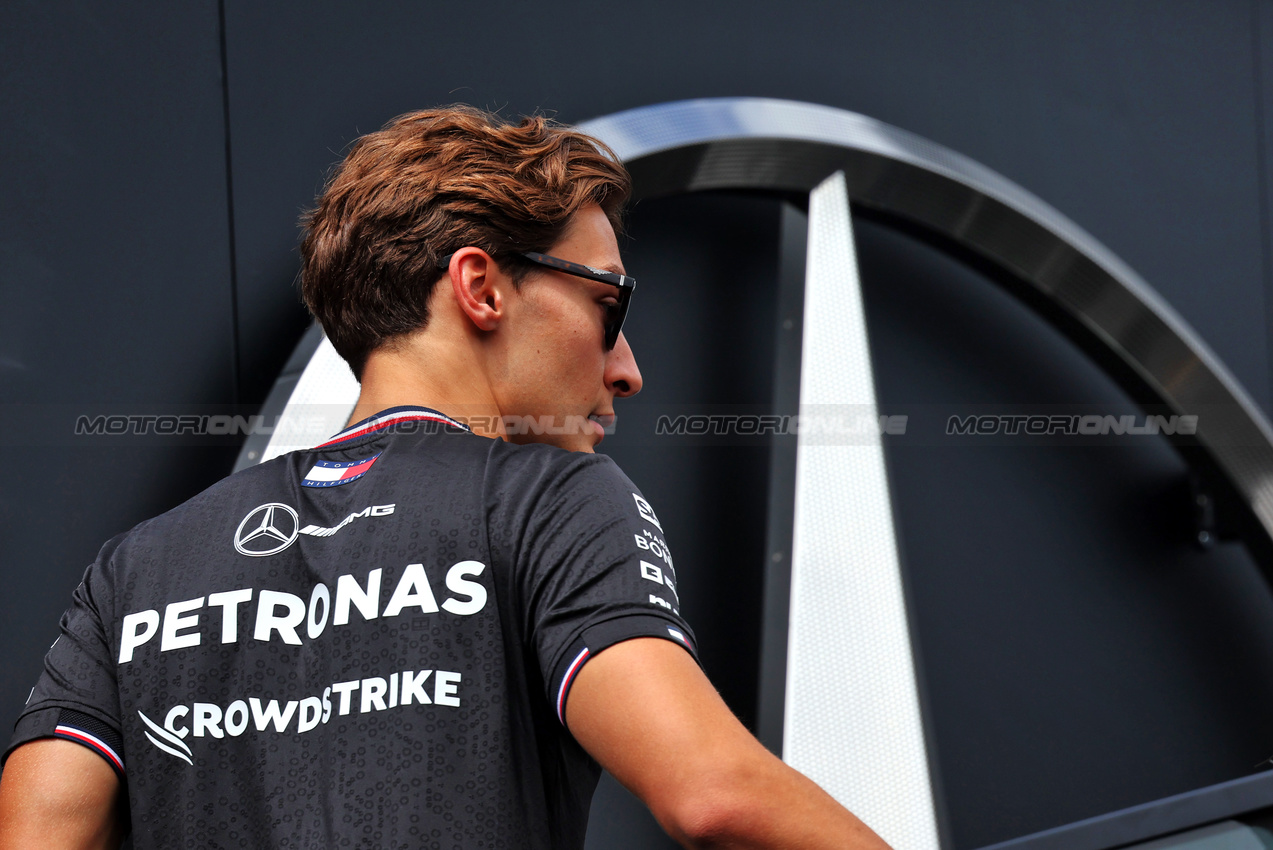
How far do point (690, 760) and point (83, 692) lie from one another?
490 mm

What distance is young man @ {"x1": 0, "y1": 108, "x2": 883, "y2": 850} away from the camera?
0.60 metres

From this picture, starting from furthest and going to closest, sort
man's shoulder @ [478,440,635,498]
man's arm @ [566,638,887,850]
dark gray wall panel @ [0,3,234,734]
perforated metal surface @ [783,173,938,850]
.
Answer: perforated metal surface @ [783,173,938,850] → dark gray wall panel @ [0,3,234,734] → man's shoulder @ [478,440,635,498] → man's arm @ [566,638,887,850]

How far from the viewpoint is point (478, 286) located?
32.9 inches

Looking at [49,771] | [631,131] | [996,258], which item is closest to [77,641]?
[49,771]

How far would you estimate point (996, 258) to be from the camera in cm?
249

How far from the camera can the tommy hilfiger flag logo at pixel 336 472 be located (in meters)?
0.75

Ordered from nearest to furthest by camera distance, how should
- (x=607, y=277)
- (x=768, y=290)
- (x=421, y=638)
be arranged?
(x=421, y=638)
(x=607, y=277)
(x=768, y=290)

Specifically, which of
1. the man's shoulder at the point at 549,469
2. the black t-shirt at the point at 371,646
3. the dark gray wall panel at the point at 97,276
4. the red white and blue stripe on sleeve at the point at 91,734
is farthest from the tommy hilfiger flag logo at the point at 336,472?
the dark gray wall panel at the point at 97,276

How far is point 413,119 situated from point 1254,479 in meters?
2.57

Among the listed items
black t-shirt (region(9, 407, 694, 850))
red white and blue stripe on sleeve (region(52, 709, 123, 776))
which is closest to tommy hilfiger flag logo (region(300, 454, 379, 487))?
black t-shirt (region(9, 407, 694, 850))

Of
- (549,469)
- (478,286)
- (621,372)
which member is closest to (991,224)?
(621,372)

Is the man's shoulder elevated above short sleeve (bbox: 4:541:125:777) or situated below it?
above

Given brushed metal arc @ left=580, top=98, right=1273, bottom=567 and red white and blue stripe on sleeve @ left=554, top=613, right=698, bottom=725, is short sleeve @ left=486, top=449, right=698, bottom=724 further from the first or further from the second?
brushed metal arc @ left=580, top=98, right=1273, bottom=567

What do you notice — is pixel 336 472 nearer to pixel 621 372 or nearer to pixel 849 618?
pixel 621 372
